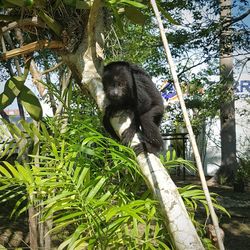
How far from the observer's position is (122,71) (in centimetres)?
207

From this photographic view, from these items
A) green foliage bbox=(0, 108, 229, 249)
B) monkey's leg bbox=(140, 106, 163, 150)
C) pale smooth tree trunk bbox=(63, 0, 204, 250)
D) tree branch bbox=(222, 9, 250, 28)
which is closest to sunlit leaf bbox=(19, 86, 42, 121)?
green foliage bbox=(0, 108, 229, 249)

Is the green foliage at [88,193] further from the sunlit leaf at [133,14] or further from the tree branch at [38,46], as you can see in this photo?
the sunlit leaf at [133,14]

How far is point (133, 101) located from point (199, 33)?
4588 millimetres

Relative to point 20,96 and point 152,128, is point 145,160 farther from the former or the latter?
point 20,96

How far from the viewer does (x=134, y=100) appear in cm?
193

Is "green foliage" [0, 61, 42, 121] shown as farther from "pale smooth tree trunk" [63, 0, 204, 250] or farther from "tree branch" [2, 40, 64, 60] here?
"pale smooth tree trunk" [63, 0, 204, 250]

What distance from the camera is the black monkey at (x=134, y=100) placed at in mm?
1773

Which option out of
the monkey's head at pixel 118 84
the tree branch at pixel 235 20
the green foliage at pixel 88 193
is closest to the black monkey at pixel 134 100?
the monkey's head at pixel 118 84

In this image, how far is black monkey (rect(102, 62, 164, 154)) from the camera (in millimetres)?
1773

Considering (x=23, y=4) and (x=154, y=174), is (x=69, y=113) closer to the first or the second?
(x=23, y=4)

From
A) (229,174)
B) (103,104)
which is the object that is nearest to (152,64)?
(229,174)

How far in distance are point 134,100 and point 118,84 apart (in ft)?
0.49

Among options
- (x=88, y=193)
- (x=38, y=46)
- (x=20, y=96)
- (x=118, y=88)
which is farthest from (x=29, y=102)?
(x=88, y=193)

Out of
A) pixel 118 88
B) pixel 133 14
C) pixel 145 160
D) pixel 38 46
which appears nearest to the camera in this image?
pixel 145 160
